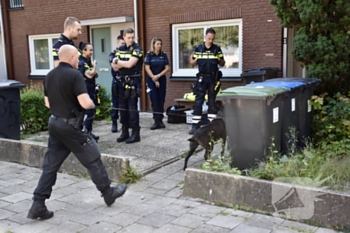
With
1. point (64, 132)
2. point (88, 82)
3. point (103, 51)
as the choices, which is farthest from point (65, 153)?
point (103, 51)

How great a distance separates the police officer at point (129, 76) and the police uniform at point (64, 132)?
2.57 meters

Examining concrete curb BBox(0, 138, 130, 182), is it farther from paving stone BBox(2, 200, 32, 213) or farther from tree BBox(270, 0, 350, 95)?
tree BBox(270, 0, 350, 95)

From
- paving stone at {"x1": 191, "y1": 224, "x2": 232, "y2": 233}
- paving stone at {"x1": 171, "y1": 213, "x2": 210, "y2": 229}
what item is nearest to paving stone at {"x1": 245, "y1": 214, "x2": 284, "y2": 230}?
paving stone at {"x1": 191, "y1": 224, "x2": 232, "y2": 233}

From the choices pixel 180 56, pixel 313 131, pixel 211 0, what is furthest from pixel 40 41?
pixel 313 131

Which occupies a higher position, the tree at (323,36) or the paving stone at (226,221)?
the tree at (323,36)

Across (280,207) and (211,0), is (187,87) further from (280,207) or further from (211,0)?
(280,207)

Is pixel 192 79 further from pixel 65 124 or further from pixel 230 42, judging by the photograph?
pixel 65 124

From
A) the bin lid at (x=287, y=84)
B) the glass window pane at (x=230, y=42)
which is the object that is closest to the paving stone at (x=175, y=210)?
the bin lid at (x=287, y=84)

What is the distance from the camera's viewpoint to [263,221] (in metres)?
3.93

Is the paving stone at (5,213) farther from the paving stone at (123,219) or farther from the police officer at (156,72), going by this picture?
the police officer at (156,72)

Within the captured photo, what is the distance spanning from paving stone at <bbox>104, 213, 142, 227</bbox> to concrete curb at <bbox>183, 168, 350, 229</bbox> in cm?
80

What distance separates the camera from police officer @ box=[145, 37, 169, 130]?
812cm

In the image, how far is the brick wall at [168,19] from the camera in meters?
8.89

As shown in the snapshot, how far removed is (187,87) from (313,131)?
4.69 m
